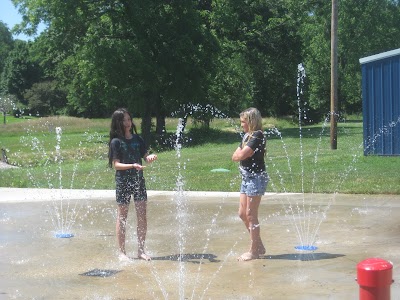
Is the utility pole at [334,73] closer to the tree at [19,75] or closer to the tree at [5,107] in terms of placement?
the tree at [5,107]

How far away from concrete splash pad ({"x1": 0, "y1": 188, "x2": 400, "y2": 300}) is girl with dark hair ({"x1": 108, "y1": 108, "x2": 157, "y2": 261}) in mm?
398

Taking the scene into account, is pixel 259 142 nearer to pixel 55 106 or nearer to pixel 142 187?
pixel 142 187

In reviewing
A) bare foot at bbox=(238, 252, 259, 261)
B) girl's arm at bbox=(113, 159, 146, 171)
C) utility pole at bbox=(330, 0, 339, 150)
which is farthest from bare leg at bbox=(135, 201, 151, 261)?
utility pole at bbox=(330, 0, 339, 150)

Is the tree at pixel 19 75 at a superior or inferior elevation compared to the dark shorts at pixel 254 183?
superior

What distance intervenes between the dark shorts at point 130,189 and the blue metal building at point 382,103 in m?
10.1

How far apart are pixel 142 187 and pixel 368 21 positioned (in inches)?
1853

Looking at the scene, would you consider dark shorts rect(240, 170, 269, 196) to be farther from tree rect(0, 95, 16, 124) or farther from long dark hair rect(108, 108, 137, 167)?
tree rect(0, 95, 16, 124)

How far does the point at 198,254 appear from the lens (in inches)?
273

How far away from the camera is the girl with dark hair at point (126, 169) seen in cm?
657

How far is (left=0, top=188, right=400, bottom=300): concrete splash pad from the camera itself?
5598mm

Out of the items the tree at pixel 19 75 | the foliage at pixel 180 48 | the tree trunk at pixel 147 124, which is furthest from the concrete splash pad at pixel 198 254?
the tree at pixel 19 75

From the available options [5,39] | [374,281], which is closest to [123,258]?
[374,281]

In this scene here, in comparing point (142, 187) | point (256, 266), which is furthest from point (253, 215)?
point (142, 187)

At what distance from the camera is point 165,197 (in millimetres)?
11211
